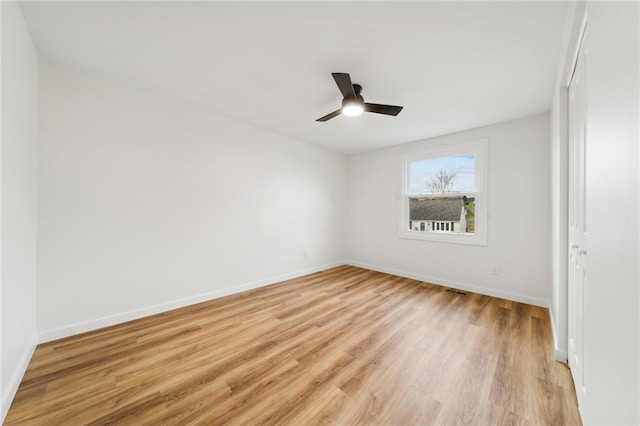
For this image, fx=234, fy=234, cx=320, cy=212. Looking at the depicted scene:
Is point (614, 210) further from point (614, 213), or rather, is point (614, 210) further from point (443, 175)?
point (443, 175)

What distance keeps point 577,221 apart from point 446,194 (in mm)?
2294

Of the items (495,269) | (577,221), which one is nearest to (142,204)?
(577,221)

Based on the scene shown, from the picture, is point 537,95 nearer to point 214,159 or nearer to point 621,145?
point 621,145

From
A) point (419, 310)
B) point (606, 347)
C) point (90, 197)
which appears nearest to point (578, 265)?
point (606, 347)

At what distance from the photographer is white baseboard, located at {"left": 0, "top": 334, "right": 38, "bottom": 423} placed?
1.34 metres

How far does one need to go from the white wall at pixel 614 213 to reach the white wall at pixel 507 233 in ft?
8.18

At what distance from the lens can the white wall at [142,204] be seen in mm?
2096

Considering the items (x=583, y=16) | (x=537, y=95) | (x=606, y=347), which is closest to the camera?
(x=606, y=347)

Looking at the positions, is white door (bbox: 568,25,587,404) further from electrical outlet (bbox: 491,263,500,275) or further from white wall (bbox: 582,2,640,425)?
electrical outlet (bbox: 491,263,500,275)

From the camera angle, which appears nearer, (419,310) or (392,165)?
(419,310)

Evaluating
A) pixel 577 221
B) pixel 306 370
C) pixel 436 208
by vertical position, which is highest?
A: pixel 436 208

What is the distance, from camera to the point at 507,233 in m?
3.17

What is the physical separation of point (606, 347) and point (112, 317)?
346 cm

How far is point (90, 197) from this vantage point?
223 cm
